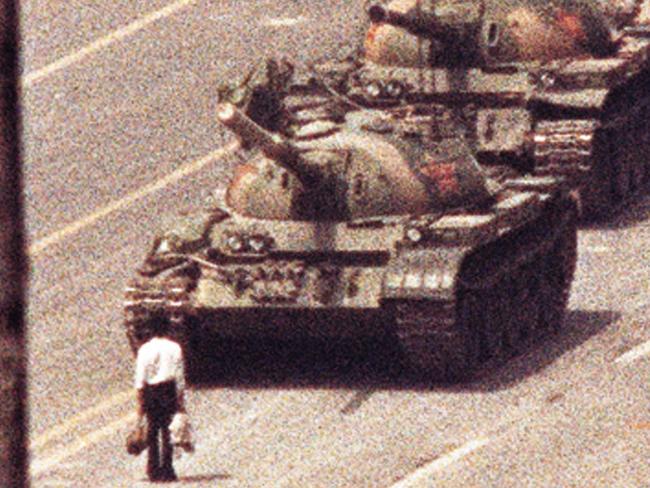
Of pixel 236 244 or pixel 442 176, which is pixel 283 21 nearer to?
pixel 442 176

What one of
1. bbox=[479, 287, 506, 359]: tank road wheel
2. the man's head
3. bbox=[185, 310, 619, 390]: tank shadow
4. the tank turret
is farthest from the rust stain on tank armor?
the tank turret

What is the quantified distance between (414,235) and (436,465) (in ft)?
13.9

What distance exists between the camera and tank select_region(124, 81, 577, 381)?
76.2 feet

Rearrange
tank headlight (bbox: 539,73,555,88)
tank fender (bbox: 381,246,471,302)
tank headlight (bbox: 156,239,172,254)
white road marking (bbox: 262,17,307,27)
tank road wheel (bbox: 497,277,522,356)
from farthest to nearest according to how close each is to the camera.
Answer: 1. white road marking (bbox: 262,17,307,27)
2. tank headlight (bbox: 539,73,555,88)
3. tank road wheel (bbox: 497,277,522,356)
4. tank headlight (bbox: 156,239,172,254)
5. tank fender (bbox: 381,246,471,302)

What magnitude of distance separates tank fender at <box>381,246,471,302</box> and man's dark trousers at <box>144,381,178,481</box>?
366 centimetres

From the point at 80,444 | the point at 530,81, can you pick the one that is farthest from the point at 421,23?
the point at 80,444

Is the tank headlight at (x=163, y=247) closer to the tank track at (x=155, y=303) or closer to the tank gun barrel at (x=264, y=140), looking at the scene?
the tank track at (x=155, y=303)

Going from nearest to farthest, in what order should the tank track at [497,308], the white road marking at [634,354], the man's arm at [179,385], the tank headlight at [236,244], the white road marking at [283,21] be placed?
1. the man's arm at [179,385]
2. the tank track at [497,308]
3. the tank headlight at [236,244]
4. the white road marking at [634,354]
5. the white road marking at [283,21]

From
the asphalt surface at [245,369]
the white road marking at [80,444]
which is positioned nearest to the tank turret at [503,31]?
the asphalt surface at [245,369]

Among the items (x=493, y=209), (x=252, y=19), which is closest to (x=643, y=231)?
(x=493, y=209)

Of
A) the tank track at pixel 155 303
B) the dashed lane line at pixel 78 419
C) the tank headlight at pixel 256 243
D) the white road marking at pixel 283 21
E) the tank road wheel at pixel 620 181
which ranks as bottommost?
the dashed lane line at pixel 78 419

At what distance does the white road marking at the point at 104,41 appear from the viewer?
42844mm

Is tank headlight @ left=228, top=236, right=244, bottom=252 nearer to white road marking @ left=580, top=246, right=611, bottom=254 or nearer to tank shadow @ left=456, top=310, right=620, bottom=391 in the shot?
tank shadow @ left=456, top=310, right=620, bottom=391

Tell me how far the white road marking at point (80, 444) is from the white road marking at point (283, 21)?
2231 cm
